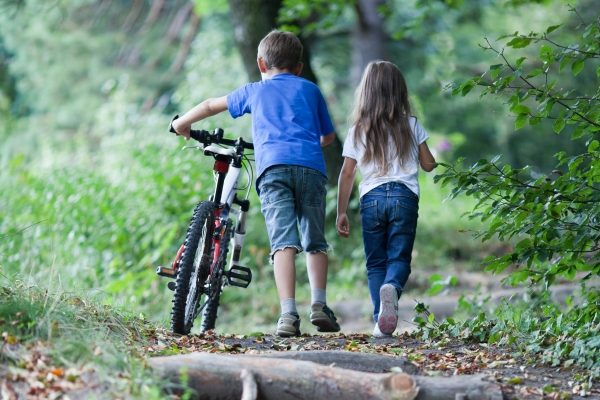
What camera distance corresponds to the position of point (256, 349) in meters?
5.20

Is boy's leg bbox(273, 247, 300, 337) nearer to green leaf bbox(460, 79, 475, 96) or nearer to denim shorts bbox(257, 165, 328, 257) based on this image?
denim shorts bbox(257, 165, 328, 257)

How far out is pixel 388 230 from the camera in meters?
6.24

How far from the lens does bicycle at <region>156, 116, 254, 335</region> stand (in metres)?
5.62

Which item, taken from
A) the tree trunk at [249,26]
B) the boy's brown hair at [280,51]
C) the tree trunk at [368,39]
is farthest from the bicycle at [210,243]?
the tree trunk at [368,39]

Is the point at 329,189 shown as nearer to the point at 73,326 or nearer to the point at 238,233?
the point at 238,233

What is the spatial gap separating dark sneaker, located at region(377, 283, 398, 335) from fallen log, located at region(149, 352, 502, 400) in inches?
70.9

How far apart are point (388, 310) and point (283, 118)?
124cm

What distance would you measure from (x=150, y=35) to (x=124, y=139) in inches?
419

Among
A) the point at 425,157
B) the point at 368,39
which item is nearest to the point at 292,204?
the point at 425,157

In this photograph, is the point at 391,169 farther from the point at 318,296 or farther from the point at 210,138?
the point at 210,138

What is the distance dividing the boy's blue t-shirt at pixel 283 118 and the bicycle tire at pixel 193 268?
0.46 m

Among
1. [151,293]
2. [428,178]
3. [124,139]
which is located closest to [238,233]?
[151,293]

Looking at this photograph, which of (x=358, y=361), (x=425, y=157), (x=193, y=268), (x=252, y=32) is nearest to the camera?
(x=358, y=361)

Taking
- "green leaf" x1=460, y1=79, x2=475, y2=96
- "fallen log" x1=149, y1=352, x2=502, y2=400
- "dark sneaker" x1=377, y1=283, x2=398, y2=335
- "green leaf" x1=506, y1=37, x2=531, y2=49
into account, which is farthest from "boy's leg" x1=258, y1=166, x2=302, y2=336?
"fallen log" x1=149, y1=352, x2=502, y2=400
